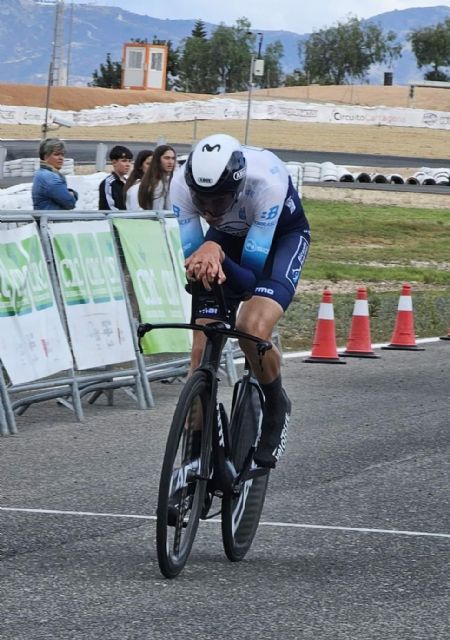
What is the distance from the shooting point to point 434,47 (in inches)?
7092

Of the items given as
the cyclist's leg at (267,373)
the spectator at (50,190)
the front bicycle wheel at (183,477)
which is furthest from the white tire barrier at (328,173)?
the front bicycle wheel at (183,477)

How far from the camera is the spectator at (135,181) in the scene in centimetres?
1288

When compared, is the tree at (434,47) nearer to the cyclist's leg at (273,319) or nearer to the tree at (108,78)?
the tree at (108,78)

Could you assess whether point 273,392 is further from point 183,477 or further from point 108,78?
point 108,78

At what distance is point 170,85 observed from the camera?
176 m

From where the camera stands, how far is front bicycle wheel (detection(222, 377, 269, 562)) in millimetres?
6062

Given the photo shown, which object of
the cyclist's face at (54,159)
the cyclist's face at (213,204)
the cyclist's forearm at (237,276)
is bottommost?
the cyclist's face at (54,159)

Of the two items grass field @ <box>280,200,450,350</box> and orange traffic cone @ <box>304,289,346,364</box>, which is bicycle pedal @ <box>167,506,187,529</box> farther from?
grass field @ <box>280,200,450,350</box>

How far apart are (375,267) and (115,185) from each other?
12.2m

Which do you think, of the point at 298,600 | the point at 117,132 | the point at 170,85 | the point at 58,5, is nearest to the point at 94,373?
the point at 298,600

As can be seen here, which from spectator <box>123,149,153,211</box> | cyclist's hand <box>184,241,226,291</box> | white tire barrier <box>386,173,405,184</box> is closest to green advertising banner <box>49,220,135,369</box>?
spectator <box>123,149,153,211</box>

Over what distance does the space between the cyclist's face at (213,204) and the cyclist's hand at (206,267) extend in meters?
0.29

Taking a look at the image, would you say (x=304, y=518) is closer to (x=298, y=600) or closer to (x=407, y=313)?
(x=298, y=600)

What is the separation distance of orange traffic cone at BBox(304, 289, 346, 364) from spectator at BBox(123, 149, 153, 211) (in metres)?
2.19
